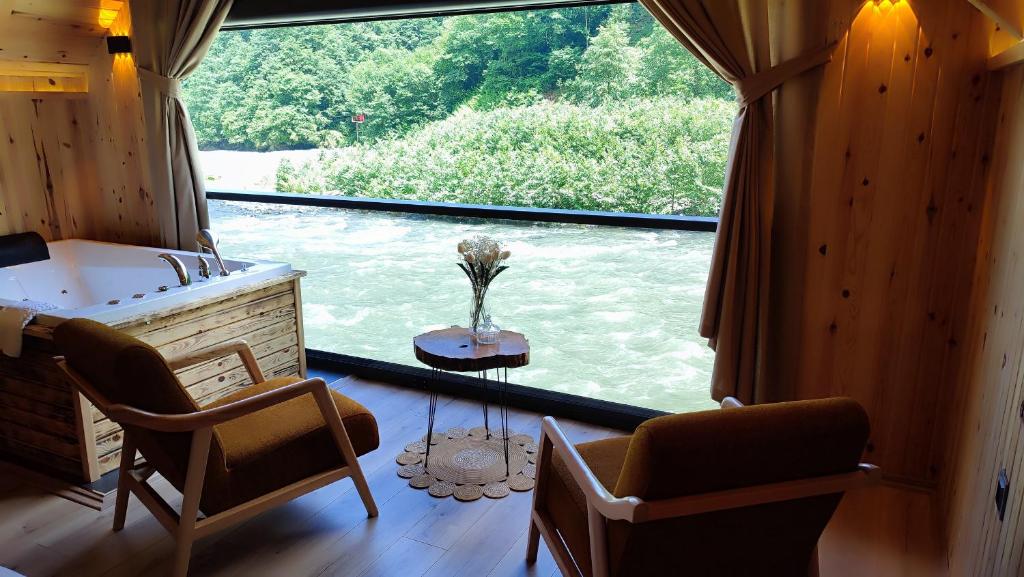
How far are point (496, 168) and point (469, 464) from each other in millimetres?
2856

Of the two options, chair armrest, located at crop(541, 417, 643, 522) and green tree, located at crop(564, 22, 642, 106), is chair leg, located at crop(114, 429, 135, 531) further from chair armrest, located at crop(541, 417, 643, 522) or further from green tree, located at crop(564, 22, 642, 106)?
green tree, located at crop(564, 22, 642, 106)

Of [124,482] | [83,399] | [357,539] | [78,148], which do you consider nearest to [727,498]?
[357,539]

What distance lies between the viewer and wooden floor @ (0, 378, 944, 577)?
2.24 metres

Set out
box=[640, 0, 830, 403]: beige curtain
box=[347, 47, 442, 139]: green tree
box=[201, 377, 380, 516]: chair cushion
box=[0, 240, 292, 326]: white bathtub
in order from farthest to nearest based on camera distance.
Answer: box=[347, 47, 442, 139]: green tree < box=[0, 240, 292, 326]: white bathtub < box=[640, 0, 830, 403]: beige curtain < box=[201, 377, 380, 516]: chair cushion

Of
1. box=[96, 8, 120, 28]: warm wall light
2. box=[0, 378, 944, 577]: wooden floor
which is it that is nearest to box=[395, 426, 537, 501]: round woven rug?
box=[0, 378, 944, 577]: wooden floor

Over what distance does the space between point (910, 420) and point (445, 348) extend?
1.75 m

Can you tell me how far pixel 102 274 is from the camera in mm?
4027

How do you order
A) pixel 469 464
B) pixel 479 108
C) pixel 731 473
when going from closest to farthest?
1. pixel 731 473
2. pixel 469 464
3. pixel 479 108

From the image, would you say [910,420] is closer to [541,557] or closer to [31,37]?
[541,557]

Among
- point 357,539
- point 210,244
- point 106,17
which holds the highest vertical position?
point 106,17

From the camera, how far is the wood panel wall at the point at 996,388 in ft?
4.95

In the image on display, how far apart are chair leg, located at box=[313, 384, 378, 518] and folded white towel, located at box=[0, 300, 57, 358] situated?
1.29 m

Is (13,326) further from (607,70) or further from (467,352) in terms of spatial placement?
(607,70)

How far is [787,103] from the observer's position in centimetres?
252
